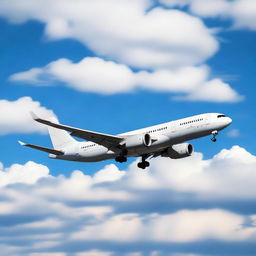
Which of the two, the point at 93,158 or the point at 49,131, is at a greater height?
the point at 49,131

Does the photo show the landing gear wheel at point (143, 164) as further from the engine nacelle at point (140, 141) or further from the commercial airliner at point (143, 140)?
the engine nacelle at point (140, 141)

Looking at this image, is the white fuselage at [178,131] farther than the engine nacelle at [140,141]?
No

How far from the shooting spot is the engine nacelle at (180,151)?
63.6 metres

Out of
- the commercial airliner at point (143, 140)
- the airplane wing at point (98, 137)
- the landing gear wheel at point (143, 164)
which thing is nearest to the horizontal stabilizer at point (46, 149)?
the commercial airliner at point (143, 140)

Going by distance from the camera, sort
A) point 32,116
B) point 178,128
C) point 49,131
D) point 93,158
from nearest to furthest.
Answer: point 32,116 < point 178,128 < point 93,158 < point 49,131

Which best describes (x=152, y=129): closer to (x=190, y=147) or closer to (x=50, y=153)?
(x=190, y=147)

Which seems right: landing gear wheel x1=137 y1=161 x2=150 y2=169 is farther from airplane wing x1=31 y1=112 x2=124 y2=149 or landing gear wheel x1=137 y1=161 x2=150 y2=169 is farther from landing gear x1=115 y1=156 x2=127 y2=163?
airplane wing x1=31 y1=112 x2=124 y2=149

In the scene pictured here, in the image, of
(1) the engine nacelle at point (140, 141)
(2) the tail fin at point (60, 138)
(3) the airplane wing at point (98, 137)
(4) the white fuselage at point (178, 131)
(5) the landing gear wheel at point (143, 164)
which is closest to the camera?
(4) the white fuselage at point (178, 131)

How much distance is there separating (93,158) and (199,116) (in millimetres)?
13511

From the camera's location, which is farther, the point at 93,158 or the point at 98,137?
the point at 93,158

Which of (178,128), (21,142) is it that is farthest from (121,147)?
(21,142)

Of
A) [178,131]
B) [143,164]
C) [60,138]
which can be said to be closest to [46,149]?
[60,138]

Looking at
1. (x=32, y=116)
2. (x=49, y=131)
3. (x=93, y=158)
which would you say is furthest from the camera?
(x=49, y=131)

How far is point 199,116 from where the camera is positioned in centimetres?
5659
